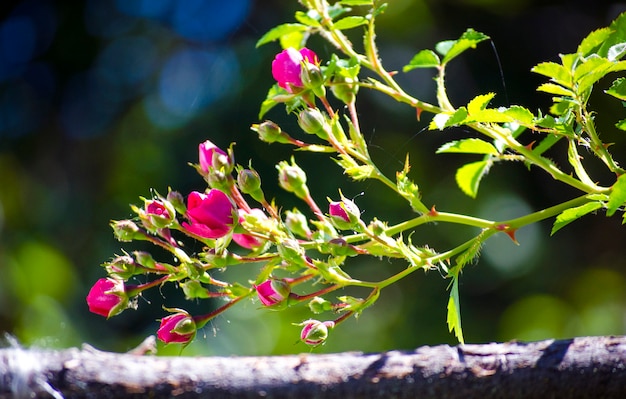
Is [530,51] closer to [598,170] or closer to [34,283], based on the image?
[598,170]

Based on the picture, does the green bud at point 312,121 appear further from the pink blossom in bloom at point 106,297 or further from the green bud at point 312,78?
the pink blossom in bloom at point 106,297

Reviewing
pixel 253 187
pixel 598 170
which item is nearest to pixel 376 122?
pixel 598 170

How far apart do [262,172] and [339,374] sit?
1272mm

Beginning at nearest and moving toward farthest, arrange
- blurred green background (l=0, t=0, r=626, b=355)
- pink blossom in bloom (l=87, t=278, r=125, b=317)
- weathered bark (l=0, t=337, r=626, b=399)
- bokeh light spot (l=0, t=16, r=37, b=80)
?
weathered bark (l=0, t=337, r=626, b=399) → pink blossom in bloom (l=87, t=278, r=125, b=317) → blurred green background (l=0, t=0, r=626, b=355) → bokeh light spot (l=0, t=16, r=37, b=80)

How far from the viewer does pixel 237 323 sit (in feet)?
6.28

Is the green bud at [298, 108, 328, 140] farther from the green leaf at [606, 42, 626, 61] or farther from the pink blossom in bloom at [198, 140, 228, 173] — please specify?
the green leaf at [606, 42, 626, 61]

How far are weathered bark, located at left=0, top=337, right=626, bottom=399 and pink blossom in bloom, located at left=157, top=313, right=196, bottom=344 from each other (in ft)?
0.21

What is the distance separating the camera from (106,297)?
544 mm

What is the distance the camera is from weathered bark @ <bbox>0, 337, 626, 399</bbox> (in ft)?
1.44

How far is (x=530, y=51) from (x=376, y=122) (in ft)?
1.25

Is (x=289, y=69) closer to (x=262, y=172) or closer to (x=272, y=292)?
(x=272, y=292)

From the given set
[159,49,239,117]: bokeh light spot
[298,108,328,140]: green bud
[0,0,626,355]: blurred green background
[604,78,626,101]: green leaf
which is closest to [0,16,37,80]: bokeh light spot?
[0,0,626,355]: blurred green background

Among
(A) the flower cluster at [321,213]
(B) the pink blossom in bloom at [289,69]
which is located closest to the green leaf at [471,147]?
(A) the flower cluster at [321,213]

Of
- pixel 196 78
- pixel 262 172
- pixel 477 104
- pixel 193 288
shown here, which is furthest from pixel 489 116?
pixel 196 78
